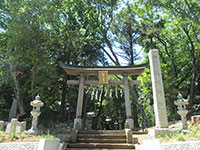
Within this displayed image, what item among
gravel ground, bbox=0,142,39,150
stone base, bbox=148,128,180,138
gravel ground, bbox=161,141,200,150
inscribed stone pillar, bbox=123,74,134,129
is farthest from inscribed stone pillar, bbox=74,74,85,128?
gravel ground, bbox=161,141,200,150

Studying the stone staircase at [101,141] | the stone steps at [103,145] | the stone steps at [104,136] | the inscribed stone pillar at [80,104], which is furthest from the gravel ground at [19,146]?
the inscribed stone pillar at [80,104]

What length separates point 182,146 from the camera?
4.35 meters

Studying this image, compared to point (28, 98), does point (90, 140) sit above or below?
below

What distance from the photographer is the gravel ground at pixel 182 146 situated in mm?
4320

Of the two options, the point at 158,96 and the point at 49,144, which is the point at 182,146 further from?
the point at 49,144

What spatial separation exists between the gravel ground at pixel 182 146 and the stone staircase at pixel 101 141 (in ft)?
6.79

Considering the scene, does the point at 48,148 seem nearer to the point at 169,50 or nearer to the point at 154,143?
the point at 154,143

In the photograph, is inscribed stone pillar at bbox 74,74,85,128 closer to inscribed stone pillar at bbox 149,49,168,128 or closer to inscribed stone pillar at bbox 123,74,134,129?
inscribed stone pillar at bbox 123,74,134,129

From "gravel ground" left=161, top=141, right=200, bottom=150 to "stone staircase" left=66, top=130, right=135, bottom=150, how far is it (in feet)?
6.79

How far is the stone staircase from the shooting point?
6.25 m

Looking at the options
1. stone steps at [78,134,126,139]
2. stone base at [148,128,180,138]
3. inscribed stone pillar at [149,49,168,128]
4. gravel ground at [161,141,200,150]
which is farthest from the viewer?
stone steps at [78,134,126,139]

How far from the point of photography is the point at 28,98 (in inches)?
548

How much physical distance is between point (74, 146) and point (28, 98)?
30.6 ft

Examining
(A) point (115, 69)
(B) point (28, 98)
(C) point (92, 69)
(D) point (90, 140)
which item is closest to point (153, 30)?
(A) point (115, 69)
